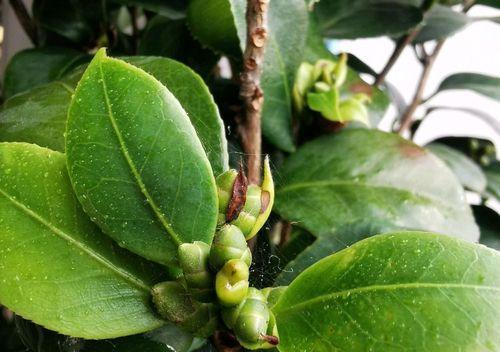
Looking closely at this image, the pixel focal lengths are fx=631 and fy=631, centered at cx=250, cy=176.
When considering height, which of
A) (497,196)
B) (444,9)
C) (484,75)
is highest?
(444,9)

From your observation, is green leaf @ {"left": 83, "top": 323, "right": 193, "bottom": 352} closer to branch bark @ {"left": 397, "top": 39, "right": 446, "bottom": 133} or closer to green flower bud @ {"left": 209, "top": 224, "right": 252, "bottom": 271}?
green flower bud @ {"left": 209, "top": 224, "right": 252, "bottom": 271}

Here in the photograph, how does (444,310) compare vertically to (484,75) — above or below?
above

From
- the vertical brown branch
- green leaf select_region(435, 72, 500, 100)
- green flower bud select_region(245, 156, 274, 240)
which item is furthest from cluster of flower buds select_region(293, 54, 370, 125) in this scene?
green leaf select_region(435, 72, 500, 100)

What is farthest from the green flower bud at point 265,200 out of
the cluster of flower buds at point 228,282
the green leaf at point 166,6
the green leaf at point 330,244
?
the green leaf at point 166,6

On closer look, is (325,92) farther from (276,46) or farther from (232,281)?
(232,281)

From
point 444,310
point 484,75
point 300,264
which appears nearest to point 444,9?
point 484,75

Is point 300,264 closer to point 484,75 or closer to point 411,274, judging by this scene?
point 411,274
